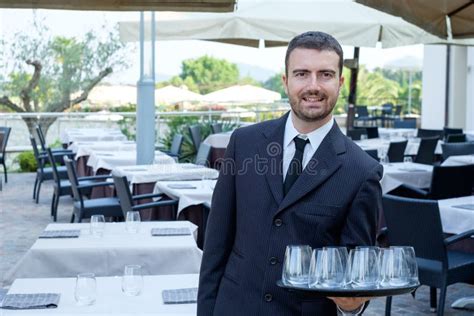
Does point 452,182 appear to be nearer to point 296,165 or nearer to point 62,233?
point 62,233

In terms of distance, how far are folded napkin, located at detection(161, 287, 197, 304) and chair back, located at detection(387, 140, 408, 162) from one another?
7.87 meters

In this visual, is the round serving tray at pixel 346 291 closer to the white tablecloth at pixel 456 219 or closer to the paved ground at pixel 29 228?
the white tablecloth at pixel 456 219

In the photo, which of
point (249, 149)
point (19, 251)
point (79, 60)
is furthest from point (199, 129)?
point (249, 149)

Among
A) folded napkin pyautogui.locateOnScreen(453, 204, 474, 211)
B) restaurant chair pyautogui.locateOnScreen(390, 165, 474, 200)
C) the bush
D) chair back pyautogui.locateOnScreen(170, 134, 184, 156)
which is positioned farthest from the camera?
the bush

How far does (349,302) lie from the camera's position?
2662 mm

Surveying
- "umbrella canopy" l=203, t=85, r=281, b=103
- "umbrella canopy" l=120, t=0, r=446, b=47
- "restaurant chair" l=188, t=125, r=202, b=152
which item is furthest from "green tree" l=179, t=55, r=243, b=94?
"umbrella canopy" l=120, t=0, r=446, b=47

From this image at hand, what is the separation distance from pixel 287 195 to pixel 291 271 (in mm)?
234

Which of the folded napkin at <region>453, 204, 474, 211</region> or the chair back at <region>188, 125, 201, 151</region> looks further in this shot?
the chair back at <region>188, 125, 201, 151</region>

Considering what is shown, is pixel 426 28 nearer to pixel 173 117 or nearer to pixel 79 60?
pixel 173 117

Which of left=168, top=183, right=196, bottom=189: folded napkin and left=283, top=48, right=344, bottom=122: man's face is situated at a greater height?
left=283, top=48, right=344, bottom=122: man's face

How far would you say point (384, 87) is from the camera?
51.0 m

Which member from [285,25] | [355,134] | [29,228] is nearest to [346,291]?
[29,228]

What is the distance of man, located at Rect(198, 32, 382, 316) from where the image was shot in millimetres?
2777

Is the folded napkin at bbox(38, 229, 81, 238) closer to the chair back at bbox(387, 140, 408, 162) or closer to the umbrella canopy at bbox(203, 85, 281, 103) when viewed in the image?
the chair back at bbox(387, 140, 408, 162)
